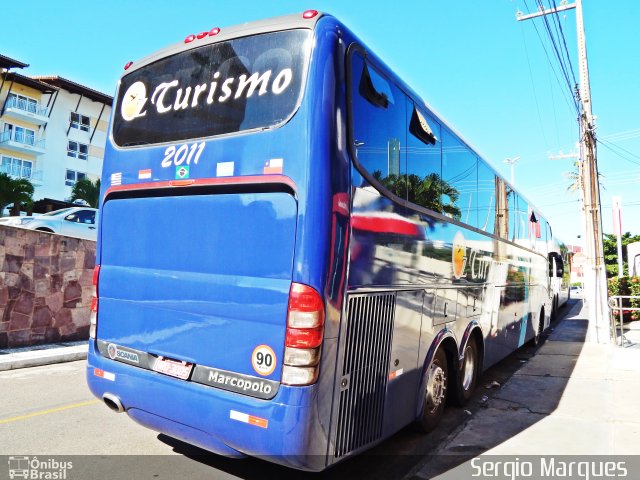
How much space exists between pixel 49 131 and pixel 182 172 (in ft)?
147

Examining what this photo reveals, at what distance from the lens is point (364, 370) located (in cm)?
363

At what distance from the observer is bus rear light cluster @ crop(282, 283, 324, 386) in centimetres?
309

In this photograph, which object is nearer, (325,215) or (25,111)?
(325,215)

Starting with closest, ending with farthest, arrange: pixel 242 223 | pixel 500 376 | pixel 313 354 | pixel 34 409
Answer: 1. pixel 313 354
2. pixel 242 223
3. pixel 34 409
4. pixel 500 376

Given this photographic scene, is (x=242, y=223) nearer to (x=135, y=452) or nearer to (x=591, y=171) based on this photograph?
(x=135, y=452)

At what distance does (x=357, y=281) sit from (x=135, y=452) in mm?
2661

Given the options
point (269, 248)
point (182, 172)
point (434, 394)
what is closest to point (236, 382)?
point (269, 248)

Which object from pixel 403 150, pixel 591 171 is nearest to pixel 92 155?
pixel 591 171

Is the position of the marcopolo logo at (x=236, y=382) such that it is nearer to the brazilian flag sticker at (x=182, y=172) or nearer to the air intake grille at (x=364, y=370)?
the air intake grille at (x=364, y=370)

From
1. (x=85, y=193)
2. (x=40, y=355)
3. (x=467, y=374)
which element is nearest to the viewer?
(x=467, y=374)

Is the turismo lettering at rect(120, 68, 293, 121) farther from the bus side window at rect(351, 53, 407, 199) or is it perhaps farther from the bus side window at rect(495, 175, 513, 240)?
the bus side window at rect(495, 175, 513, 240)

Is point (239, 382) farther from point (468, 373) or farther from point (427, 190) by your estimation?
point (468, 373)

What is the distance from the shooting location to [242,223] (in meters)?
3.44

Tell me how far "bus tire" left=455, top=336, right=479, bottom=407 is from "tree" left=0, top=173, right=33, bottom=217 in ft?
105
